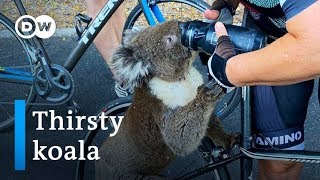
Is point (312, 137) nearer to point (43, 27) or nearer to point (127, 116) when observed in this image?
point (127, 116)

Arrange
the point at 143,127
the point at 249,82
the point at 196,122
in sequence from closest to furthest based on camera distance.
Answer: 1. the point at 249,82
2. the point at 196,122
3. the point at 143,127

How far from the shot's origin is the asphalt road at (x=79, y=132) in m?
4.00

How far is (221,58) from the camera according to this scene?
2.29 meters

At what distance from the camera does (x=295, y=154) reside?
8.99 feet

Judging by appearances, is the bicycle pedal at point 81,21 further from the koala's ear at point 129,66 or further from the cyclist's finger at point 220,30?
the cyclist's finger at point 220,30

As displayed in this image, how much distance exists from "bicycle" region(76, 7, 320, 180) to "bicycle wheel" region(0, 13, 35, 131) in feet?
3.36

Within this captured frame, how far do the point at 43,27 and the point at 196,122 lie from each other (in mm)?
1781

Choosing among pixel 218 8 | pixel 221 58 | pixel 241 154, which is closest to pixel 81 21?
pixel 218 8

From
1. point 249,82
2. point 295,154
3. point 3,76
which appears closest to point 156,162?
point 295,154

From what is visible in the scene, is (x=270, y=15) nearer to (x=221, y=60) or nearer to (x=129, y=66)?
(x=221, y=60)

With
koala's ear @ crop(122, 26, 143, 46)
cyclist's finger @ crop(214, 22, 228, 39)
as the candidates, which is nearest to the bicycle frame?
koala's ear @ crop(122, 26, 143, 46)

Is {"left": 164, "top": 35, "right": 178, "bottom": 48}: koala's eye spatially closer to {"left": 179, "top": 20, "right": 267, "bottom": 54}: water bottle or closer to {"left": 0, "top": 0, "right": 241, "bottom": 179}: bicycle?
{"left": 179, "top": 20, "right": 267, "bottom": 54}: water bottle

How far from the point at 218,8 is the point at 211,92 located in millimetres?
543

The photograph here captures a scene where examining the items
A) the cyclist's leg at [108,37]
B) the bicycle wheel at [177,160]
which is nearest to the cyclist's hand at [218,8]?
the bicycle wheel at [177,160]
